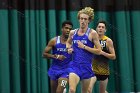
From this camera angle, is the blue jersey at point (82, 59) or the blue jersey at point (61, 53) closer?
the blue jersey at point (82, 59)

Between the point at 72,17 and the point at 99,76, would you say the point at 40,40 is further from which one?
the point at 99,76

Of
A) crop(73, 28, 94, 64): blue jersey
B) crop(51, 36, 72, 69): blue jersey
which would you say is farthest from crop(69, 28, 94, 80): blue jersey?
crop(51, 36, 72, 69): blue jersey

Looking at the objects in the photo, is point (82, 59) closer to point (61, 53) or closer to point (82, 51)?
point (82, 51)

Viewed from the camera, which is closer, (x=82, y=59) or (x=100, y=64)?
(x=82, y=59)

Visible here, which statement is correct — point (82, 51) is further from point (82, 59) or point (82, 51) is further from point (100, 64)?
point (100, 64)

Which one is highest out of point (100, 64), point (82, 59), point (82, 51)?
point (82, 51)

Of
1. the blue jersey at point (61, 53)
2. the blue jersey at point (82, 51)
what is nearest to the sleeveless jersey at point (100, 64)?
the blue jersey at point (61, 53)

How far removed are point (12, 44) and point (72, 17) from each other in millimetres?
1532

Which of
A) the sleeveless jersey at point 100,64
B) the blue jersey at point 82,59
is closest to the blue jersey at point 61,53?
the sleeveless jersey at point 100,64

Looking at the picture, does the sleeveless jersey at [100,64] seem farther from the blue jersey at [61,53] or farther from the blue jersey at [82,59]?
the blue jersey at [82,59]

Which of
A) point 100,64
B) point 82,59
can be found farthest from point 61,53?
point 82,59

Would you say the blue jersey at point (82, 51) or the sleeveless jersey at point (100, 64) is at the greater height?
the blue jersey at point (82, 51)

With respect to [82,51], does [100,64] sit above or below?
below

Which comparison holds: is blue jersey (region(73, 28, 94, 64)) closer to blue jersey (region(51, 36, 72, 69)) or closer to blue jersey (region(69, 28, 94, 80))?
blue jersey (region(69, 28, 94, 80))
